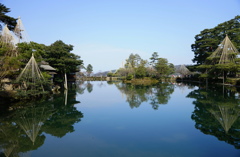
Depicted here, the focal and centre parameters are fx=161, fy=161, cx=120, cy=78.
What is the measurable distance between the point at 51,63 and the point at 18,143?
17.4 m

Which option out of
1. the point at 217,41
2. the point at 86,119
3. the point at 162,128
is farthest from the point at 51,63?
the point at 217,41

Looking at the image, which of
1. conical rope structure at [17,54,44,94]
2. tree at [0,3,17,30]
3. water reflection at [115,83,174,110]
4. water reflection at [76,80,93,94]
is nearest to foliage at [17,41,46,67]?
conical rope structure at [17,54,44,94]

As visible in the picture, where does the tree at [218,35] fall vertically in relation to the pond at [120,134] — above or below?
above

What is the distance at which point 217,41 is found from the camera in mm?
26172

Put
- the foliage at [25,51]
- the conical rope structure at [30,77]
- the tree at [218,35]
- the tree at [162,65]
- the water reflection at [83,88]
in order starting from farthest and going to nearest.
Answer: the tree at [162,65] < the tree at [218,35] < the water reflection at [83,88] < the foliage at [25,51] < the conical rope structure at [30,77]

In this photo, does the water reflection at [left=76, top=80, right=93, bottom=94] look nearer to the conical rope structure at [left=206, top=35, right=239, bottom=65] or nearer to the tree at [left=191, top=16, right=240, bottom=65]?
the conical rope structure at [left=206, top=35, right=239, bottom=65]

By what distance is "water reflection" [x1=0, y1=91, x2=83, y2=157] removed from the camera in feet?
17.2

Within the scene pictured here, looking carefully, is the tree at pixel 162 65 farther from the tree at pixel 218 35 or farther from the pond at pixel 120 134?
the pond at pixel 120 134

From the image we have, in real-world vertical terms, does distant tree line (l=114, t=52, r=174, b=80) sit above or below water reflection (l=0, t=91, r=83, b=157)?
above

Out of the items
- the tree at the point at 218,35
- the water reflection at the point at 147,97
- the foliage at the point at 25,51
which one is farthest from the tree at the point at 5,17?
the tree at the point at 218,35

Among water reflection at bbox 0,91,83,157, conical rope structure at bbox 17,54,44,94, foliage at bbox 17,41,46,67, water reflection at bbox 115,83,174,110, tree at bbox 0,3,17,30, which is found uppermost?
tree at bbox 0,3,17,30

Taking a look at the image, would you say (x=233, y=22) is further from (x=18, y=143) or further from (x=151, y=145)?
(x=18, y=143)

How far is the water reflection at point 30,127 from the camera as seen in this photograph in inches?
207

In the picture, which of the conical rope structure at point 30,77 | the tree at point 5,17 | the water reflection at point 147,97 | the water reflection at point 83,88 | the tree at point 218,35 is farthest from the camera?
the tree at point 218,35
